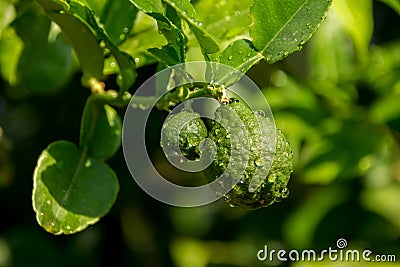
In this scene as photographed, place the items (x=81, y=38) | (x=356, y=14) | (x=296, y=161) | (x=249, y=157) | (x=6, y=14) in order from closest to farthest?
(x=249, y=157) < (x=81, y=38) < (x=6, y=14) < (x=356, y=14) < (x=296, y=161)

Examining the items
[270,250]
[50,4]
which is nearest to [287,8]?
[50,4]

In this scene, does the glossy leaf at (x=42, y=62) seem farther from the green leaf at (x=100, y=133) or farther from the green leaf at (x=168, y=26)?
the green leaf at (x=168, y=26)

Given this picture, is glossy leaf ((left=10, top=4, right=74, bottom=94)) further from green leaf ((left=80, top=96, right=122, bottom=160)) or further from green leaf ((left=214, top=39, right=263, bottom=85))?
green leaf ((left=214, top=39, right=263, bottom=85))

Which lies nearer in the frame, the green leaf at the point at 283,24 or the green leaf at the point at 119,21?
the green leaf at the point at 283,24

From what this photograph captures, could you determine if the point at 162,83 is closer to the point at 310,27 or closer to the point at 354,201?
the point at 310,27

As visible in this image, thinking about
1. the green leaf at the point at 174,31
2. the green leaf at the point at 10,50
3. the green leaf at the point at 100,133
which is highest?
the green leaf at the point at 10,50

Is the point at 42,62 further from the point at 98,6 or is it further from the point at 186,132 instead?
the point at 186,132

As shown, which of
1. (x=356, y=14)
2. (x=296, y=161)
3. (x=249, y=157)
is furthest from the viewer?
(x=296, y=161)

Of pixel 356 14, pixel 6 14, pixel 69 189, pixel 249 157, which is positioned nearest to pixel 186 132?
pixel 249 157

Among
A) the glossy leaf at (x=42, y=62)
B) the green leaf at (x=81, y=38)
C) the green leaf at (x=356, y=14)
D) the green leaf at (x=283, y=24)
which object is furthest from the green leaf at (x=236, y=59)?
the green leaf at (x=356, y=14)
